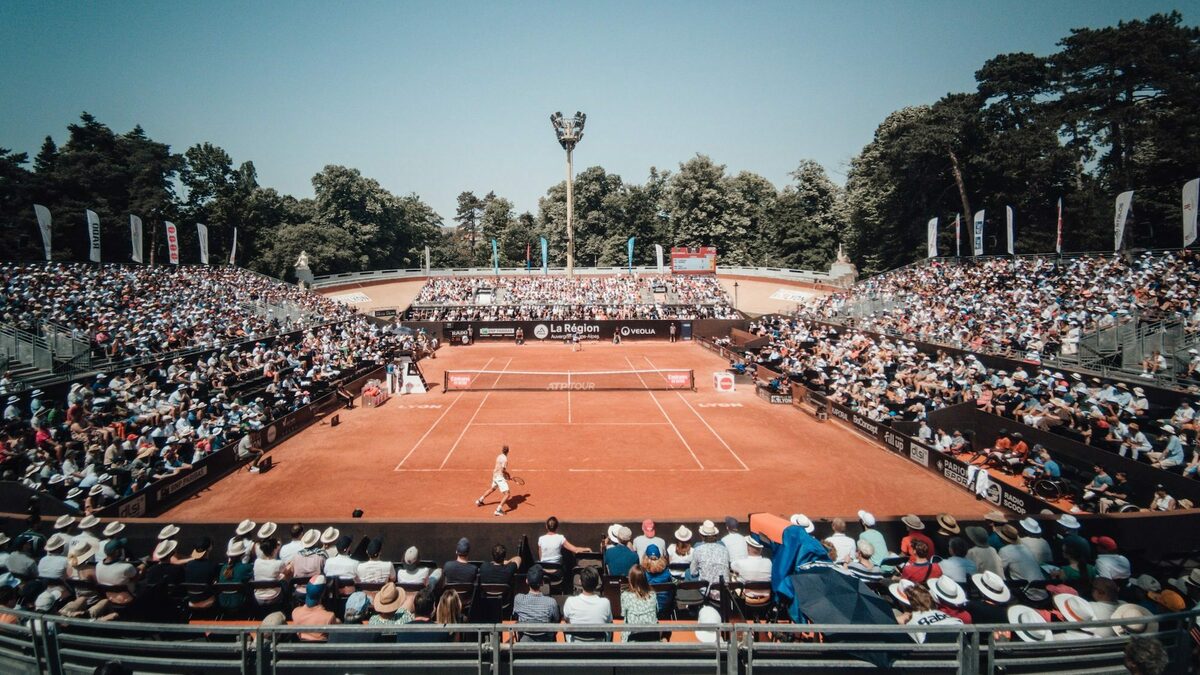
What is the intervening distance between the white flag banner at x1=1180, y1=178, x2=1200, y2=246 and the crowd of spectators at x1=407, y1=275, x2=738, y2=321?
32583 mm

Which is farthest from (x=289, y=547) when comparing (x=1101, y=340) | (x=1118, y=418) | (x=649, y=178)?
(x=649, y=178)

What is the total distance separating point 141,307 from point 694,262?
52.0 meters

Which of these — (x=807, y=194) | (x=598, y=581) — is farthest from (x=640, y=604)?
(x=807, y=194)

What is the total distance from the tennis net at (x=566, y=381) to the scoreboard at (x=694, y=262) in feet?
107

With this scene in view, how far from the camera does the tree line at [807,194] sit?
37594 mm

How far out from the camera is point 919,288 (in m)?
40.3

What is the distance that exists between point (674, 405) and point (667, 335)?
23122 millimetres

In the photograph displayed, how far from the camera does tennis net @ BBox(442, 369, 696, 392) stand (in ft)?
105

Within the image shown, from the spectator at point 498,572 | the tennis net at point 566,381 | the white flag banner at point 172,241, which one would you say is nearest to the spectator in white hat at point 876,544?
the spectator at point 498,572

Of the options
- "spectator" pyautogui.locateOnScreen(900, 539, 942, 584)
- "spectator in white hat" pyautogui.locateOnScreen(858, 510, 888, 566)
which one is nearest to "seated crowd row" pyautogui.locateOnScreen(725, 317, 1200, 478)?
"spectator in white hat" pyautogui.locateOnScreen(858, 510, 888, 566)

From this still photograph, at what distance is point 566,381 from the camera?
33531 mm

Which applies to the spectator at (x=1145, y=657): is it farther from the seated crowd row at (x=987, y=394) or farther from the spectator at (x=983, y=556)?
the seated crowd row at (x=987, y=394)

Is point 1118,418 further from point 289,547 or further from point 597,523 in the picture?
point 289,547

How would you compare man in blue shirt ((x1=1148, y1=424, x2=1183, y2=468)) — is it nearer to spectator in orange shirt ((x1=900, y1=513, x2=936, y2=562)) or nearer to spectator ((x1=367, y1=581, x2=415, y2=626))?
spectator in orange shirt ((x1=900, y1=513, x2=936, y2=562))
